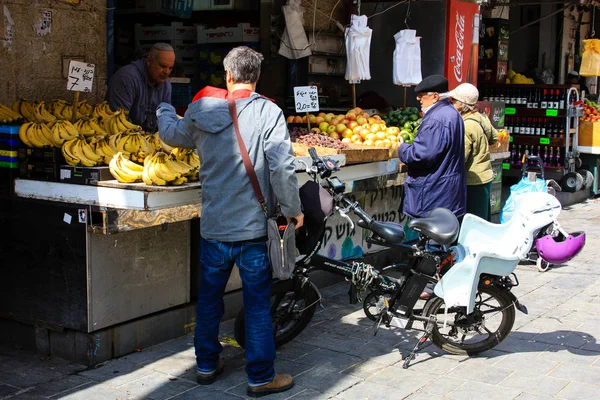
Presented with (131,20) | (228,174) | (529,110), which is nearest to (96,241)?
(228,174)

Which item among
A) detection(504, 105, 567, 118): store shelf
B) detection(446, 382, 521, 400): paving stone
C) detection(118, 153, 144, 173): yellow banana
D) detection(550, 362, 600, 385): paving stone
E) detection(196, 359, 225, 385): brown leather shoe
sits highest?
detection(504, 105, 567, 118): store shelf

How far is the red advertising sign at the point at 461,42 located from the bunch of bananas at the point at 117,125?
4.91 m

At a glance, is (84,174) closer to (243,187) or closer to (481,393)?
(243,187)

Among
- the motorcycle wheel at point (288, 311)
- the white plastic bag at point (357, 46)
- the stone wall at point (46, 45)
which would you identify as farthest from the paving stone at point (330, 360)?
the white plastic bag at point (357, 46)

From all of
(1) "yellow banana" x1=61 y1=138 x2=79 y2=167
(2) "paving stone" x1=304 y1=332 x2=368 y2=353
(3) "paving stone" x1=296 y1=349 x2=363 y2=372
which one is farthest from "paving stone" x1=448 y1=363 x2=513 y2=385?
(1) "yellow banana" x1=61 y1=138 x2=79 y2=167

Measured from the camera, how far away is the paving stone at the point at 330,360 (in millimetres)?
5109

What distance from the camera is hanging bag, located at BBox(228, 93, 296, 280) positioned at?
4316 millimetres

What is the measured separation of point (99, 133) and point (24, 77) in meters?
1.02

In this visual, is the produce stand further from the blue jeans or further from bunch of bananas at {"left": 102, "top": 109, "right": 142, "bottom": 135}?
bunch of bananas at {"left": 102, "top": 109, "right": 142, "bottom": 135}

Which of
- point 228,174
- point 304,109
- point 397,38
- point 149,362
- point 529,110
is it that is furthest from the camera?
point 529,110

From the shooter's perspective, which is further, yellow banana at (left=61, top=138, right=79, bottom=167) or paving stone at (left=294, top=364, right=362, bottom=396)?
yellow banana at (left=61, top=138, right=79, bottom=167)

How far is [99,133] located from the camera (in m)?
5.43

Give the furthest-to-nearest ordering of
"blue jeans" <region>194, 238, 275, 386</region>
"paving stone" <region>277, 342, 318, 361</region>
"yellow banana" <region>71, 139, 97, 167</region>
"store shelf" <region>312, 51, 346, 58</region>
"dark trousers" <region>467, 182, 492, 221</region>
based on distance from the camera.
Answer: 1. "store shelf" <region>312, 51, 346, 58</region>
2. "dark trousers" <region>467, 182, 492, 221</region>
3. "paving stone" <region>277, 342, 318, 361</region>
4. "yellow banana" <region>71, 139, 97, 167</region>
5. "blue jeans" <region>194, 238, 275, 386</region>

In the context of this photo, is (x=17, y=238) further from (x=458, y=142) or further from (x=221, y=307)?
(x=458, y=142)
